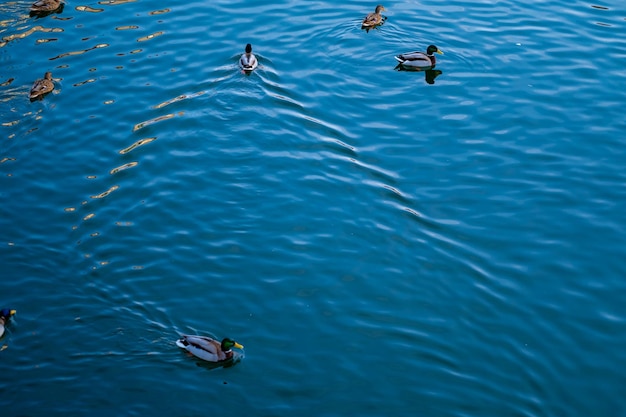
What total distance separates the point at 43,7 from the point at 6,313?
13.1 meters

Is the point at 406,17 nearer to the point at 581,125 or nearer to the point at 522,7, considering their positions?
the point at 522,7

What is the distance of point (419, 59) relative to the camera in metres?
22.4

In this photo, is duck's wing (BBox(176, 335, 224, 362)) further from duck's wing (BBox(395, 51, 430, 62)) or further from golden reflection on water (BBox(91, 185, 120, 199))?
duck's wing (BBox(395, 51, 430, 62))

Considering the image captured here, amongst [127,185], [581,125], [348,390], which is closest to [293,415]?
[348,390]

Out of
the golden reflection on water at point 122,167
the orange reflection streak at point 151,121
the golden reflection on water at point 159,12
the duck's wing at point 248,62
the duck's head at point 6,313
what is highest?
the golden reflection on water at point 159,12

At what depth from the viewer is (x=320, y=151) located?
64.2 feet

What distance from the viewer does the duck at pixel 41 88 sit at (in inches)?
835

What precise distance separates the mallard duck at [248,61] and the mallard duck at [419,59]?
12.6 ft

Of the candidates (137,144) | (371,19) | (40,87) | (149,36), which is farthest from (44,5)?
(371,19)

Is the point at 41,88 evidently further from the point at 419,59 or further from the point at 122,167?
the point at 419,59

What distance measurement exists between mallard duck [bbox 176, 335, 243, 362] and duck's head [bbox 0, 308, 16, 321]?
3132 millimetres

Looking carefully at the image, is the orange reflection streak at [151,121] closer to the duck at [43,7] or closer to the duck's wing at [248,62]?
the duck's wing at [248,62]

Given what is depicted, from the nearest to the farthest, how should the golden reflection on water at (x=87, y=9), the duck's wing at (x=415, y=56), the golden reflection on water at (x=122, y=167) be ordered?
the golden reflection on water at (x=122, y=167)
the duck's wing at (x=415, y=56)
the golden reflection on water at (x=87, y=9)

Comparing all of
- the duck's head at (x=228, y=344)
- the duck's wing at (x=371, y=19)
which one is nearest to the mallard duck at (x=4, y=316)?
the duck's head at (x=228, y=344)
